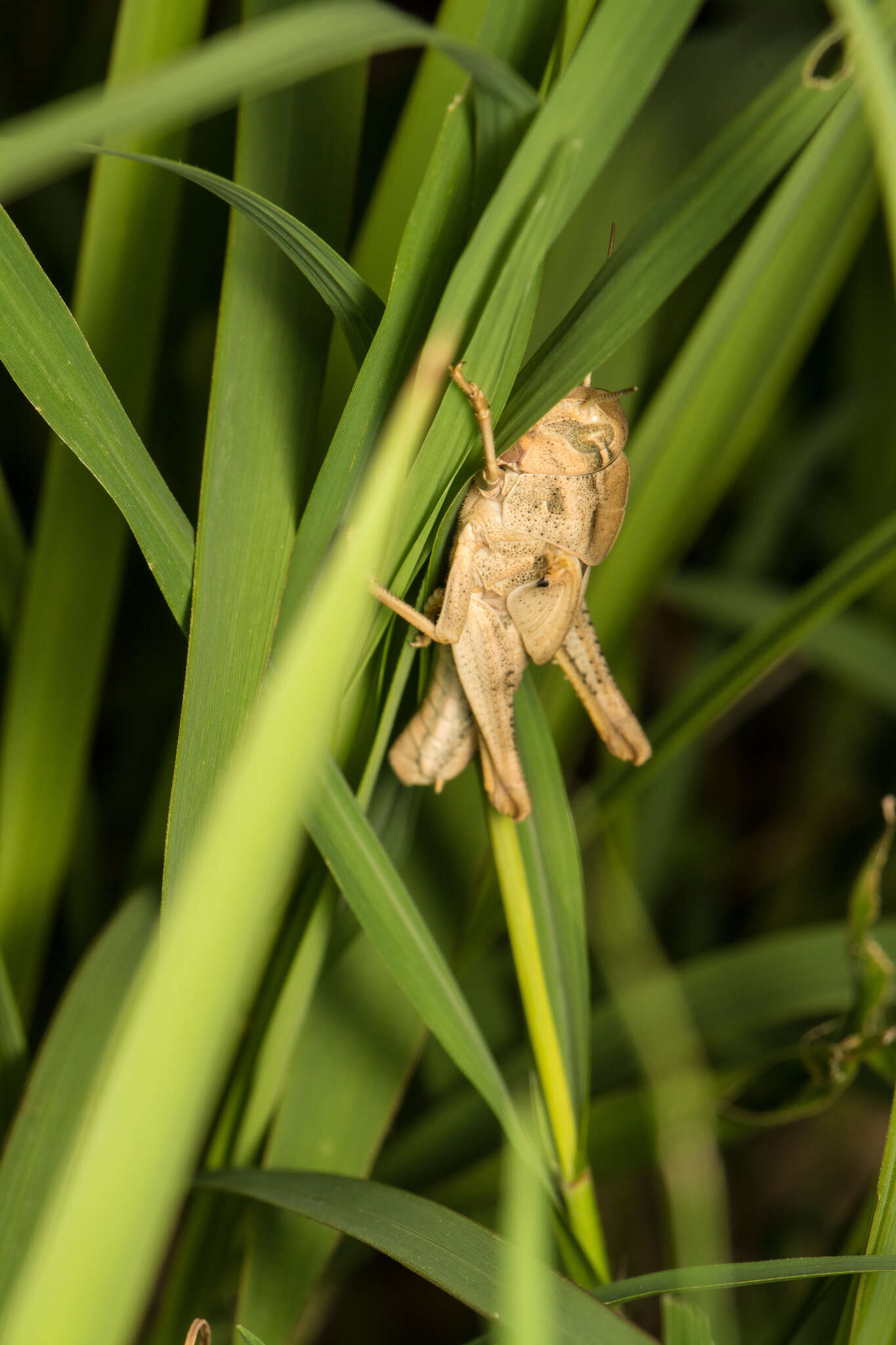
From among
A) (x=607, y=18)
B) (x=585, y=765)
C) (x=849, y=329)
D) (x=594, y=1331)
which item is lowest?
(x=594, y=1331)

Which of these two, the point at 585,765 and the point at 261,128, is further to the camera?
the point at 585,765

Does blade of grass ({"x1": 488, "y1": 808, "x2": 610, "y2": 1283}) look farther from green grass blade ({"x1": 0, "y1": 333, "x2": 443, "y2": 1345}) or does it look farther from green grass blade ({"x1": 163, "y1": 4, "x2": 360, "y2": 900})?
green grass blade ({"x1": 0, "y1": 333, "x2": 443, "y2": 1345})

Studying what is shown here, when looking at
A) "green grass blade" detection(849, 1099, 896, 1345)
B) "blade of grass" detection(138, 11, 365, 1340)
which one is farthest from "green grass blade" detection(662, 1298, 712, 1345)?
"blade of grass" detection(138, 11, 365, 1340)

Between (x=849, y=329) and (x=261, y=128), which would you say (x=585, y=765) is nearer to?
(x=849, y=329)

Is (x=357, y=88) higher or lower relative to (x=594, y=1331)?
higher

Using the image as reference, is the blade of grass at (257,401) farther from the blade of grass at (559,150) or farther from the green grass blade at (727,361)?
the green grass blade at (727,361)

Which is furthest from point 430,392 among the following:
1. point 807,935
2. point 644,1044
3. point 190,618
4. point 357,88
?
point 807,935

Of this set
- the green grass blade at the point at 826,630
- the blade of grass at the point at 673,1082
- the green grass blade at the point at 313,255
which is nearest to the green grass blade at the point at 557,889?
the blade of grass at the point at 673,1082
